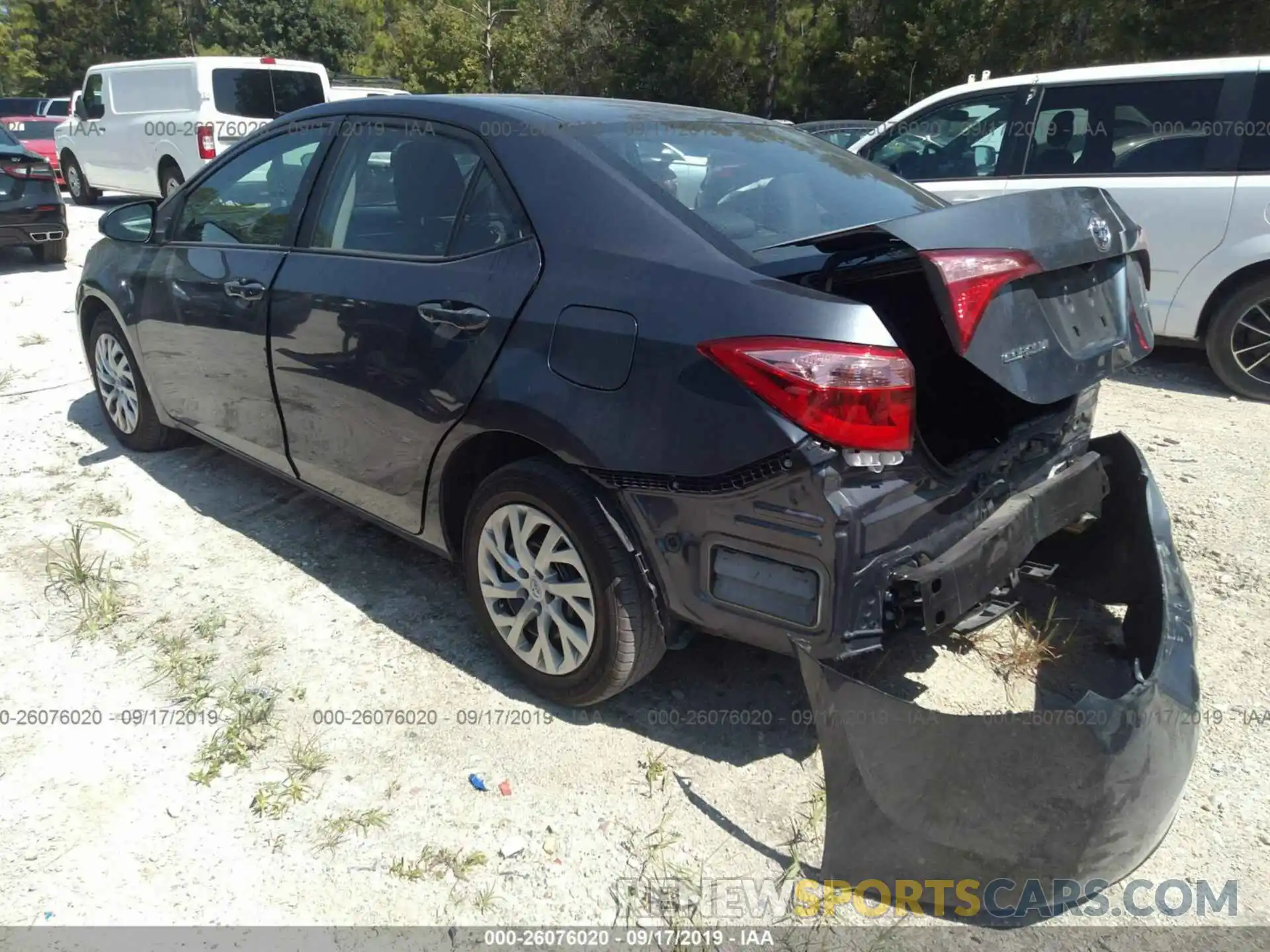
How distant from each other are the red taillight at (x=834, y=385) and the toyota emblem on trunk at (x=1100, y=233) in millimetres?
750

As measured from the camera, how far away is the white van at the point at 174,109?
12109mm

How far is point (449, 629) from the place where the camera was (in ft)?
11.3

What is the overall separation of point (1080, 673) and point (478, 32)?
1014 inches

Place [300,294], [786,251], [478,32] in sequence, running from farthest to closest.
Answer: [478,32], [300,294], [786,251]

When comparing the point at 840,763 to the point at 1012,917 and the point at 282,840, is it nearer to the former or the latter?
the point at 1012,917

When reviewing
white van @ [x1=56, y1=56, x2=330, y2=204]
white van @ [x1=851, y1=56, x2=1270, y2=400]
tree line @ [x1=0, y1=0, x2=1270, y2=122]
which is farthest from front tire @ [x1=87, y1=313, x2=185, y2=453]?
tree line @ [x1=0, y1=0, x2=1270, y2=122]

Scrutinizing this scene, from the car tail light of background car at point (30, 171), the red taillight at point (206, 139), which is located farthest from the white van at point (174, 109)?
the car tail light of background car at point (30, 171)

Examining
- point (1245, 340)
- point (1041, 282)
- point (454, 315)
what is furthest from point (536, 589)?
point (1245, 340)

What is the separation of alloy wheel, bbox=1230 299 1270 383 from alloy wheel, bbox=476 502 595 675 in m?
4.78

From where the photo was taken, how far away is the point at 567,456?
8.47 feet

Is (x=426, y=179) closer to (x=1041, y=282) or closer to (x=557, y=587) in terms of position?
(x=557, y=587)

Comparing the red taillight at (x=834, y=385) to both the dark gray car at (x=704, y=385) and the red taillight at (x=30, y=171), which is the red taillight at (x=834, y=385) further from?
the red taillight at (x=30, y=171)

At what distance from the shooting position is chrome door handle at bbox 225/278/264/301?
11.8 feet

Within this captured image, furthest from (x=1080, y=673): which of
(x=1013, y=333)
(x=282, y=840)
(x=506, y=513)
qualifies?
(x=282, y=840)
